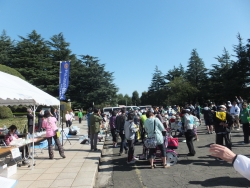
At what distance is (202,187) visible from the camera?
5.37m

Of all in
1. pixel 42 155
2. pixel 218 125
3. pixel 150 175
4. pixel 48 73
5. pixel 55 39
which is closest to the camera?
pixel 150 175

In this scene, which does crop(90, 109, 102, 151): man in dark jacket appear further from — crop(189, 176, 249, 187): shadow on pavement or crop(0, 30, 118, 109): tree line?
crop(0, 30, 118, 109): tree line

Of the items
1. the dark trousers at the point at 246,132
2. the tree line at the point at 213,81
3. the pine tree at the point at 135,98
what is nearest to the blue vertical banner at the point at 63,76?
the dark trousers at the point at 246,132

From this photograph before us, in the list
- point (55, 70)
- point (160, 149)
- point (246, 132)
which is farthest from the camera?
point (55, 70)

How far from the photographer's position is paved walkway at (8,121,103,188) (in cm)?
592

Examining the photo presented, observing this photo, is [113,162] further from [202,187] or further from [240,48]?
[240,48]

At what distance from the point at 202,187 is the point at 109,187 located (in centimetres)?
224

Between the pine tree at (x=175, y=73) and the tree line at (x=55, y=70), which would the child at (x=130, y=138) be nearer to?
the tree line at (x=55, y=70)

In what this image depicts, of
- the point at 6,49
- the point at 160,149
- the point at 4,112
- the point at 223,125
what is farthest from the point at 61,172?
the point at 6,49

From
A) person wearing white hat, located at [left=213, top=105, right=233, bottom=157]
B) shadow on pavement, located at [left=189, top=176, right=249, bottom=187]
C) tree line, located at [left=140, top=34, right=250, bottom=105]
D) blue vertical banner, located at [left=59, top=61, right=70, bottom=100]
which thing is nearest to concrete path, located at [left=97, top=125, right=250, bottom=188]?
shadow on pavement, located at [left=189, top=176, right=249, bottom=187]

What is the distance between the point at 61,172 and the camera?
6973mm

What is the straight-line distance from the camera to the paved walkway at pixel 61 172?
5.92 meters

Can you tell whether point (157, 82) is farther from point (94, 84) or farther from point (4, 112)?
point (4, 112)

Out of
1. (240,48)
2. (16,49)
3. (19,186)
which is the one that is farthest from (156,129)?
(16,49)
